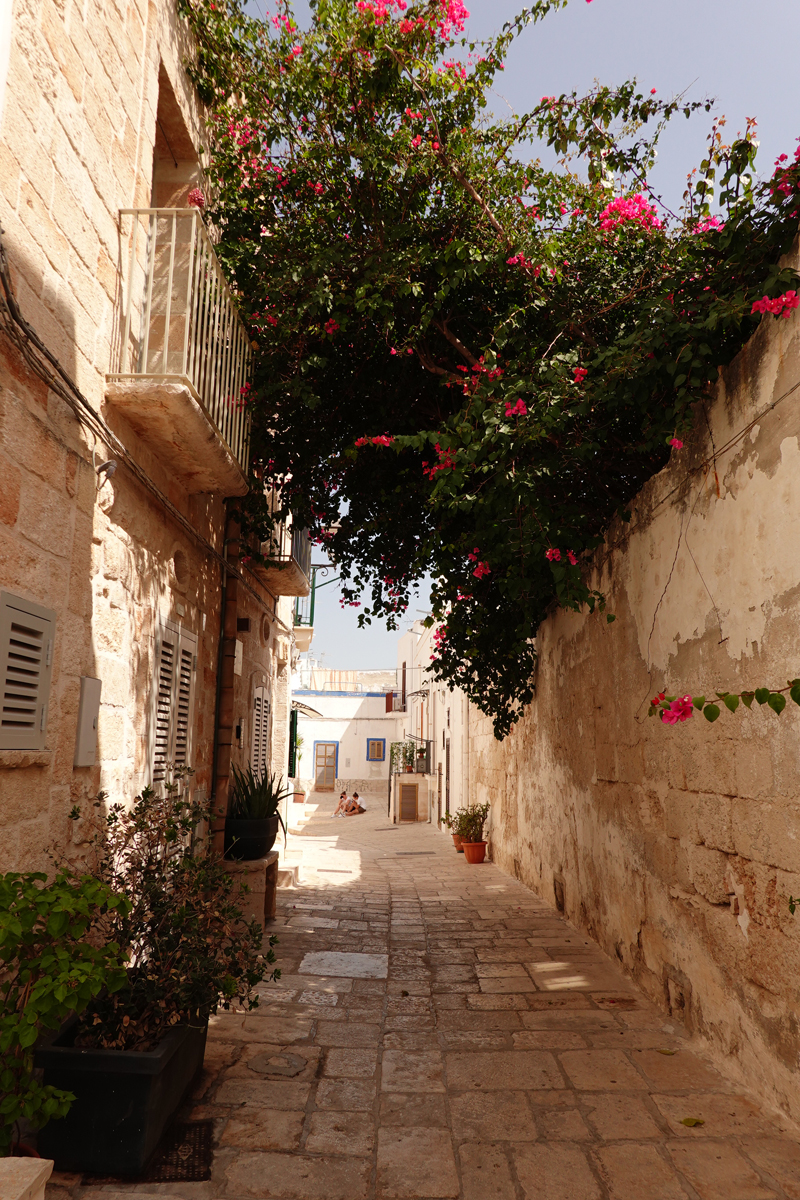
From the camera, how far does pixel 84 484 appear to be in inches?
131

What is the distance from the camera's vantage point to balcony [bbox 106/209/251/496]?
3.73 m

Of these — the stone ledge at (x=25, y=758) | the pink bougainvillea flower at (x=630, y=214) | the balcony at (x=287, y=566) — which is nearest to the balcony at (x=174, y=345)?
the stone ledge at (x=25, y=758)

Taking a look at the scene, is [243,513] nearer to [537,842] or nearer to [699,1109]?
[537,842]

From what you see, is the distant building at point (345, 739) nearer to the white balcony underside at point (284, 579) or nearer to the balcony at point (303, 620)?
the balcony at point (303, 620)

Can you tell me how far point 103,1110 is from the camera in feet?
8.19

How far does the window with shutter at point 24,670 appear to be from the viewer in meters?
2.64

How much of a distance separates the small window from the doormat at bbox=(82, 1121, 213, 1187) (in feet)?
101

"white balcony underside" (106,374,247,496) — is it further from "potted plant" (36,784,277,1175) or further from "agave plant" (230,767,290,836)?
"agave plant" (230,767,290,836)

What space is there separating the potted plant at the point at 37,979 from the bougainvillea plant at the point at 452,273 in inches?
99.6

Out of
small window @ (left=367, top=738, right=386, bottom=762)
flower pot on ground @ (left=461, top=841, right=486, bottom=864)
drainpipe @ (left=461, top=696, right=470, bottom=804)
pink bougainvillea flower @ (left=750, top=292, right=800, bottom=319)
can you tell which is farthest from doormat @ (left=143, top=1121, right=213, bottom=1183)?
small window @ (left=367, top=738, right=386, bottom=762)

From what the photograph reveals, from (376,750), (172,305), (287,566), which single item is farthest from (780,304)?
(376,750)

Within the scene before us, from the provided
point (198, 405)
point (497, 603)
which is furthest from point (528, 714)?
point (198, 405)

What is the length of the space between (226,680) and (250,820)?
117 cm

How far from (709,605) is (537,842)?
194 inches
